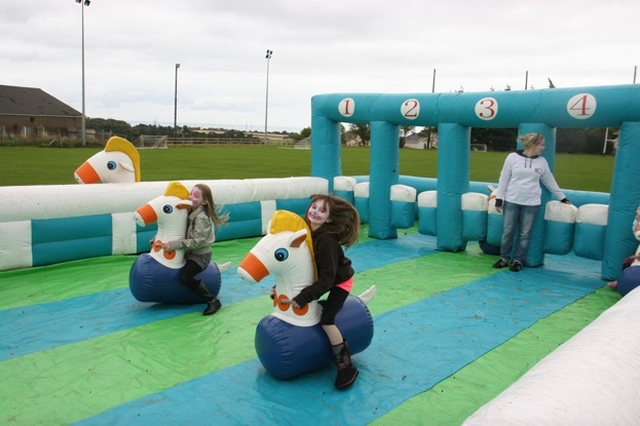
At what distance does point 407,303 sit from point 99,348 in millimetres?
2506

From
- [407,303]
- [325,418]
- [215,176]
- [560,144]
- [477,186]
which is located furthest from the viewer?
[560,144]

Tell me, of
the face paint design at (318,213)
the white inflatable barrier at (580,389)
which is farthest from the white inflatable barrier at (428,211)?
the white inflatable barrier at (580,389)

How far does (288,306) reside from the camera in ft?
10.9

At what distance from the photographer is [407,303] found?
489 centimetres

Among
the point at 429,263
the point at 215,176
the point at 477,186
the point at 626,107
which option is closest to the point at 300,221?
the point at 429,263

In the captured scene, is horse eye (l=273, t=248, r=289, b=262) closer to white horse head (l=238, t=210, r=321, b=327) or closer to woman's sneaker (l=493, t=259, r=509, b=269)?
white horse head (l=238, t=210, r=321, b=327)

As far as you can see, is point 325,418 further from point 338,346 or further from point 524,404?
point 524,404

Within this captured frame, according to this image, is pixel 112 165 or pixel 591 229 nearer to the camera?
pixel 591 229

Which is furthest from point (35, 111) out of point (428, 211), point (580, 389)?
point (580, 389)

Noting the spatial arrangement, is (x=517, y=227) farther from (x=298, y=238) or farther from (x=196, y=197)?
(x=298, y=238)

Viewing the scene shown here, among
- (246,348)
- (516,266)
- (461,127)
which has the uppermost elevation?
(461,127)

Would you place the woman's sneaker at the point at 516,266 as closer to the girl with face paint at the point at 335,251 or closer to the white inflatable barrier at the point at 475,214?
the white inflatable barrier at the point at 475,214

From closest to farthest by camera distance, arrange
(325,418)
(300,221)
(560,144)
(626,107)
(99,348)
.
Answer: (325,418), (300,221), (99,348), (626,107), (560,144)

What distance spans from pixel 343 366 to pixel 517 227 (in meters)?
3.56
